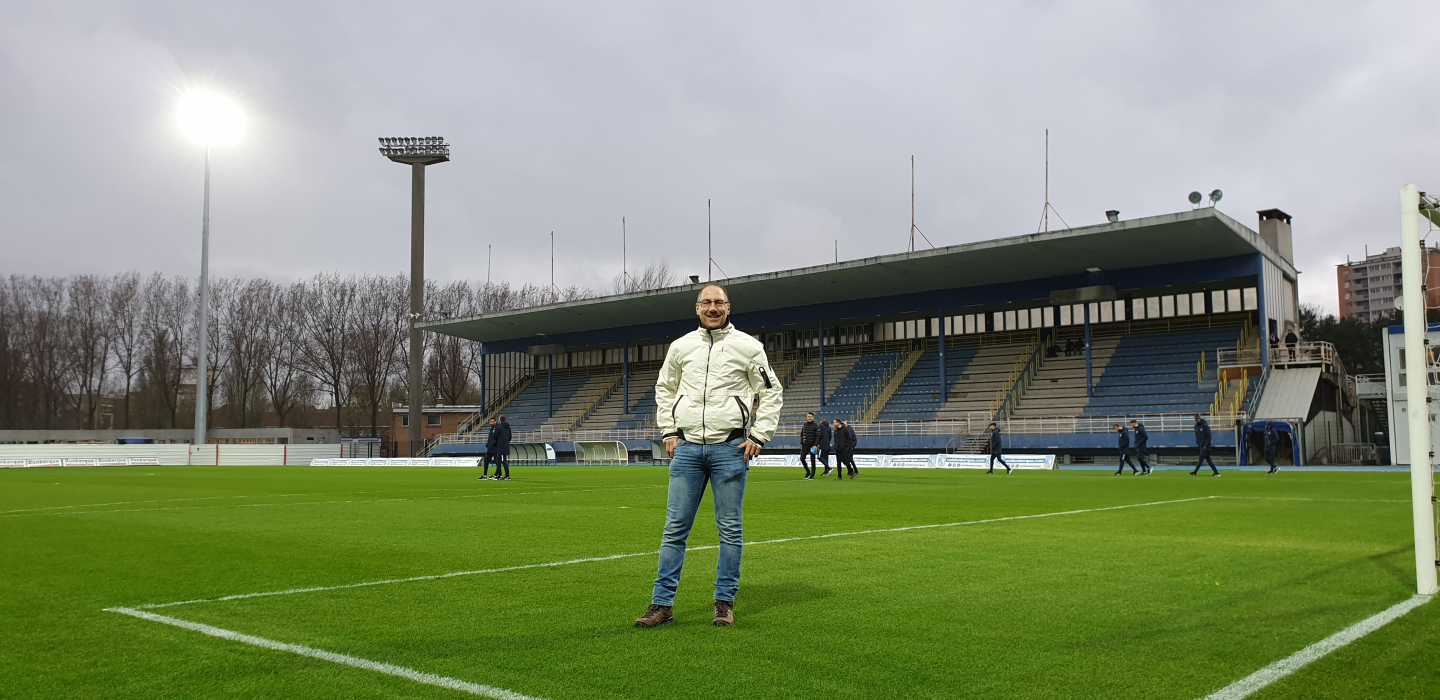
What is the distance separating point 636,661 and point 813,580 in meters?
2.63

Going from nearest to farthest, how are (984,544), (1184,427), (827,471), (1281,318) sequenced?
1. (984,544)
2. (827,471)
3. (1184,427)
4. (1281,318)

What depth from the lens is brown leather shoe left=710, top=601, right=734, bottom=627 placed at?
17.0ft

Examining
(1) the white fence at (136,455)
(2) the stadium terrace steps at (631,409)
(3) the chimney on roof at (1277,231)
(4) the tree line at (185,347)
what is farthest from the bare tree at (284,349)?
(3) the chimney on roof at (1277,231)

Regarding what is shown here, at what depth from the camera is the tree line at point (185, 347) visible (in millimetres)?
69562

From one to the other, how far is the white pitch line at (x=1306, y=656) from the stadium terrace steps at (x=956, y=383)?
124 feet

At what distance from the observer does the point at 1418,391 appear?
20.4 feet

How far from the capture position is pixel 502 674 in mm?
4102

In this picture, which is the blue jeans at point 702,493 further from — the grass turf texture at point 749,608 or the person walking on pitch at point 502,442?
the person walking on pitch at point 502,442

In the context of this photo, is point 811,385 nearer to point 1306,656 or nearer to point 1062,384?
point 1062,384

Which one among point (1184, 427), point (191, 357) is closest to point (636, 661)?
point (1184, 427)

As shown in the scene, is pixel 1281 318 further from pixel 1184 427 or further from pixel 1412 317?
pixel 1412 317

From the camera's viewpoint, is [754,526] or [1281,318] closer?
[754,526]

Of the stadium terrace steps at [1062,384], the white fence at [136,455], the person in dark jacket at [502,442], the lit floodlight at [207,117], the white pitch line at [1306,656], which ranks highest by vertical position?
the lit floodlight at [207,117]

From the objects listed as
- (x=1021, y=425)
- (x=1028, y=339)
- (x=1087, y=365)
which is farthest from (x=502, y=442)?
(x=1028, y=339)
